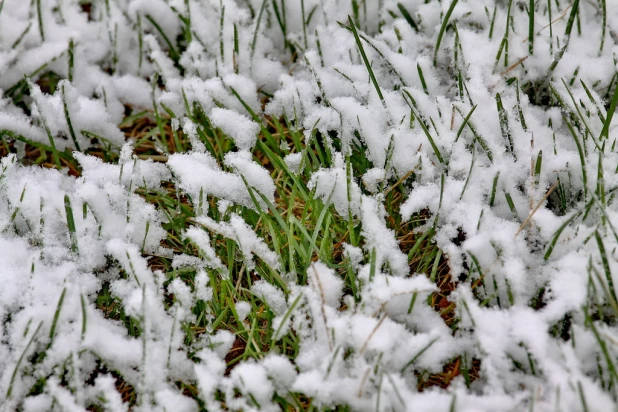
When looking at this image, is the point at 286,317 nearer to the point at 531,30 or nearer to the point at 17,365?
the point at 17,365

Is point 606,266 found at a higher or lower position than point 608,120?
lower

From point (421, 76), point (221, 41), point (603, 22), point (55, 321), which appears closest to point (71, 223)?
point (55, 321)


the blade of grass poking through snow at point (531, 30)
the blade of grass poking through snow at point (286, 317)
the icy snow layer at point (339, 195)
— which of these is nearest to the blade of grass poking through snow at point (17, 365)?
the icy snow layer at point (339, 195)

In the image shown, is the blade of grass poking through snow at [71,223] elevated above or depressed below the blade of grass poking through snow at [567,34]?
below

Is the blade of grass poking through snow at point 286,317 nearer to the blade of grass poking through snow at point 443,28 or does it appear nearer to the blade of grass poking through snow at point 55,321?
the blade of grass poking through snow at point 55,321

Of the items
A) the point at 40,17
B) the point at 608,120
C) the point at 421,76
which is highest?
the point at 40,17

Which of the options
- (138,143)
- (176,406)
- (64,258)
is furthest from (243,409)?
(138,143)

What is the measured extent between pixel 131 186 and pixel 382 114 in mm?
549

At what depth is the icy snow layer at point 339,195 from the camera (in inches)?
33.9

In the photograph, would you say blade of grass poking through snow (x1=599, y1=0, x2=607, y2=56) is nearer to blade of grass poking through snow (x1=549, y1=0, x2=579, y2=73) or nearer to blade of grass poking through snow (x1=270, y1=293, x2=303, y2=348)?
blade of grass poking through snow (x1=549, y1=0, x2=579, y2=73)

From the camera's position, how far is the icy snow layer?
860 millimetres

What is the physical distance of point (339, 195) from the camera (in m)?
1.08

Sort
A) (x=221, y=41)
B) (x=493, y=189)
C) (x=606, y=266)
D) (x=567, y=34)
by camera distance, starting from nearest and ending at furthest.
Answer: (x=606, y=266) → (x=493, y=189) → (x=567, y=34) → (x=221, y=41)

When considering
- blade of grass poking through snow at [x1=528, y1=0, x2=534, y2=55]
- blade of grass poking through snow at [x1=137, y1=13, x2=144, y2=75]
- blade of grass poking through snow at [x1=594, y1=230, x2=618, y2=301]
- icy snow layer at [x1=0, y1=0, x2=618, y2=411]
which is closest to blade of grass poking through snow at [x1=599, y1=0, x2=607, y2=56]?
icy snow layer at [x1=0, y1=0, x2=618, y2=411]
